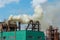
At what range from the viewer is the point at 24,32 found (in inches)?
1168

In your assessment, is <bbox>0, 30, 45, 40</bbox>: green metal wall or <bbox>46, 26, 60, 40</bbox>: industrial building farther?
<bbox>46, 26, 60, 40</bbox>: industrial building

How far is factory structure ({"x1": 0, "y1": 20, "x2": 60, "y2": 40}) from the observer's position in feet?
99.8

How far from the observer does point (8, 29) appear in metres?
36.5

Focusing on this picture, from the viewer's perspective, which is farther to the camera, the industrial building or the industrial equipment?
the industrial building

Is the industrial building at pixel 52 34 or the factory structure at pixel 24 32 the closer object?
the factory structure at pixel 24 32

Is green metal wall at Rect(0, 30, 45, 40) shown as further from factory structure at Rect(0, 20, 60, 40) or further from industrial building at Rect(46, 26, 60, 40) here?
industrial building at Rect(46, 26, 60, 40)

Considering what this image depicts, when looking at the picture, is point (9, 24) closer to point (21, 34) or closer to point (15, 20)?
point (15, 20)

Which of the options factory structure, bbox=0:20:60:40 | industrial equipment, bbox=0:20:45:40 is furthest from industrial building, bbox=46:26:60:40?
industrial equipment, bbox=0:20:45:40

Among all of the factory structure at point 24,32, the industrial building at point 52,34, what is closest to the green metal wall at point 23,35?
the factory structure at point 24,32

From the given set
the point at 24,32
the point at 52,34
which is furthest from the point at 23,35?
the point at 52,34

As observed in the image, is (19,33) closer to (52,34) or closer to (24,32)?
(24,32)

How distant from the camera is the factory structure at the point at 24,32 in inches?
1198

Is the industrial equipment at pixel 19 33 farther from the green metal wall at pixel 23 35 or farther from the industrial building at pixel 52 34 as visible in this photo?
the industrial building at pixel 52 34

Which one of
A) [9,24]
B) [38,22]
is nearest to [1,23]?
[9,24]
